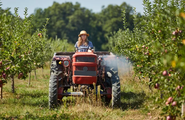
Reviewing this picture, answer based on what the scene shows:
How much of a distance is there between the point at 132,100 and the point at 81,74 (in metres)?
2.37

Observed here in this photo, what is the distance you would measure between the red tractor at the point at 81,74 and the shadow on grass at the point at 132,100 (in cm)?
71

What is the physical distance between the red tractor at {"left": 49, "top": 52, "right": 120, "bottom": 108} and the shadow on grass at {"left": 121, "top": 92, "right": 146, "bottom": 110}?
0.71m

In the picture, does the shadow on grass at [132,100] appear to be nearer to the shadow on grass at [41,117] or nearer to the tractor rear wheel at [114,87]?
the tractor rear wheel at [114,87]

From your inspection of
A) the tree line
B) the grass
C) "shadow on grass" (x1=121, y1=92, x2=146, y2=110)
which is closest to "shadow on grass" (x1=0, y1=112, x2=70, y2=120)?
the grass

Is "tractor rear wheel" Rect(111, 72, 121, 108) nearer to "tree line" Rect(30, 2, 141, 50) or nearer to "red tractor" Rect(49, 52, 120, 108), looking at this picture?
"red tractor" Rect(49, 52, 120, 108)

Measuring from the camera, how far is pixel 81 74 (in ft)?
22.2

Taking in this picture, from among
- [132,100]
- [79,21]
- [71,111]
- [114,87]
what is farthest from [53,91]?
[79,21]

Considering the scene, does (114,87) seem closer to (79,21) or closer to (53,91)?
(53,91)

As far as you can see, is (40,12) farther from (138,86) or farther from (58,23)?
(138,86)

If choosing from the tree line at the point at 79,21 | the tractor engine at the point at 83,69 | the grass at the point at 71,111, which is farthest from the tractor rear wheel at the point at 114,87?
the tree line at the point at 79,21

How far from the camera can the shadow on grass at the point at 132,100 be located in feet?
25.0

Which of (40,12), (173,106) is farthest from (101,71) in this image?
(40,12)

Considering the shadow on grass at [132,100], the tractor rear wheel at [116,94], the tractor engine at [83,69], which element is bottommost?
the shadow on grass at [132,100]

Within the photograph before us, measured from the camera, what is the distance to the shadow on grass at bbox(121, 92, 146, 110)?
25.0 ft
